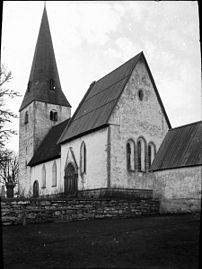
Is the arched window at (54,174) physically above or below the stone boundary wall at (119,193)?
above

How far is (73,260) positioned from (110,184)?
58.1 ft

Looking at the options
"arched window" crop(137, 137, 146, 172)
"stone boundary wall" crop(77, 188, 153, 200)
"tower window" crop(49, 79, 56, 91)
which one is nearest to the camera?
"stone boundary wall" crop(77, 188, 153, 200)

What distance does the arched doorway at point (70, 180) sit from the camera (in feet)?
101

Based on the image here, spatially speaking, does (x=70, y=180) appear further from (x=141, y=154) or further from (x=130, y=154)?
(x=141, y=154)

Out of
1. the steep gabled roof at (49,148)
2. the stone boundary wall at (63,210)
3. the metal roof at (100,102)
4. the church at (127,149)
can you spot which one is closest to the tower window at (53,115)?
the steep gabled roof at (49,148)

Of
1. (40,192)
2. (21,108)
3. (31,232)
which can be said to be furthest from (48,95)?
(31,232)

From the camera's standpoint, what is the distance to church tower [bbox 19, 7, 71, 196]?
146 feet

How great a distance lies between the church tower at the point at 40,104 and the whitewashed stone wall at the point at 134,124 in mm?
18251

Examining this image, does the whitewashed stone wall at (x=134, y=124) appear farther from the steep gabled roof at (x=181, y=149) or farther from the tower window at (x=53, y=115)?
the tower window at (x=53, y=115)

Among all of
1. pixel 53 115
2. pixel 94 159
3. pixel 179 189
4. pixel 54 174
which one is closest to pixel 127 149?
pixel 94 159

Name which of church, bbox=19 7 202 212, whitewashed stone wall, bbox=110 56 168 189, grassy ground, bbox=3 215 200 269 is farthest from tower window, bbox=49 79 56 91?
grassy ground, bbox=3 215 200 269

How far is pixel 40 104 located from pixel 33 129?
3023mm

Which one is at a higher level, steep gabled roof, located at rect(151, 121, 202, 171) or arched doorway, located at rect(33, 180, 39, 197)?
steep gabled roof, located at rect(151, 121, 202, 171)

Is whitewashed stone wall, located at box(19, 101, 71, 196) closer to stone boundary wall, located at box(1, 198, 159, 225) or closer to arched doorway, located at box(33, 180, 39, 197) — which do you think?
arched doorway, located at box(33, 180, 39, 197)
